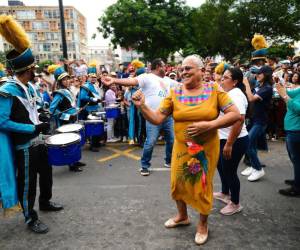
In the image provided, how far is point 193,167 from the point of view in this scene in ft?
10.0

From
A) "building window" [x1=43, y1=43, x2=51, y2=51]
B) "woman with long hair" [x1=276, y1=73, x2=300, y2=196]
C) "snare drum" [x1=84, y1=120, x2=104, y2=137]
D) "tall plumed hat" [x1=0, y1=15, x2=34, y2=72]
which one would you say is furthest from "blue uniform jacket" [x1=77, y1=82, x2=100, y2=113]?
"building window" [x1=43, y1=43, x2=51, y2=51]

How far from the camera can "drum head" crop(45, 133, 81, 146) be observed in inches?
178

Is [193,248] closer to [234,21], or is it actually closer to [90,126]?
[90,126]

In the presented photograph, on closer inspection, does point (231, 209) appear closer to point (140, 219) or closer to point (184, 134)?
point (140, 219)

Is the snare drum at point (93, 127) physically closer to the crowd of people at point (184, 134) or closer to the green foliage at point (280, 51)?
the crowd of people at point (184, 134)

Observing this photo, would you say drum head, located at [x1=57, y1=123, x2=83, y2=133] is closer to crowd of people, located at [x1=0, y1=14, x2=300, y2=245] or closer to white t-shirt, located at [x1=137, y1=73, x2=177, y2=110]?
crowd of people, located at [x1=0, y1=14, x2=300, y2=245]

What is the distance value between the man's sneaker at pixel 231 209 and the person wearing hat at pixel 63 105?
3.01 metres

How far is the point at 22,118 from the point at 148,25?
27.8 metres

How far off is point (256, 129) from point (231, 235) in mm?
2249

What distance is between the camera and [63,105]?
593 cm

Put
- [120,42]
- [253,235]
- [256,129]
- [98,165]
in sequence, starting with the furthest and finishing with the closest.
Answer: [120,42]
[98,165]
[256,129]
[253,235]

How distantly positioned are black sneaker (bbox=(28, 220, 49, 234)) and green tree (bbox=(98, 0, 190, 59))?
26996 millimetres

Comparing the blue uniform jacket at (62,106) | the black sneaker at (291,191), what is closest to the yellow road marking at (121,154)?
the blue uniform jacket at (62,106)

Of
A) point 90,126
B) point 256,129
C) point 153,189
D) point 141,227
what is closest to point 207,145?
point 141,227
